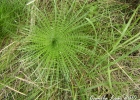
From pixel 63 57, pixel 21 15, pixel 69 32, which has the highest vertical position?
pixel 21 15

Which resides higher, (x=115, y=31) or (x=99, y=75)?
(x=115, y=31)

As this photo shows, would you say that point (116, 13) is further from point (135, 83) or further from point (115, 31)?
point (135, 83)

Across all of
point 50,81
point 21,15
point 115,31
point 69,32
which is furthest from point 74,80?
point 21,15

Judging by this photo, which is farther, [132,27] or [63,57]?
[132,27]
